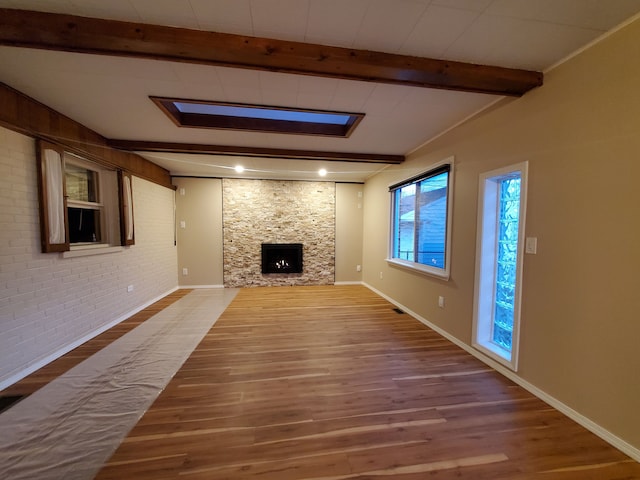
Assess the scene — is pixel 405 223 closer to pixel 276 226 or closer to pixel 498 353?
pixel 498 353

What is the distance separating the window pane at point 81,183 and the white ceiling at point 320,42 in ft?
1.84

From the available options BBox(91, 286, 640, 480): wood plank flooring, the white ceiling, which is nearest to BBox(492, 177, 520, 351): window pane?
BBox(91, 286, 640, 480): wood plank flooring

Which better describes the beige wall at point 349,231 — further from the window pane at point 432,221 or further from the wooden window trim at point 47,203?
the wooden window trim at point 47,203

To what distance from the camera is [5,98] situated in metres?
1.92

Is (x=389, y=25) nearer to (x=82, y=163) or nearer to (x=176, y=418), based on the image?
(x=176, y=418)

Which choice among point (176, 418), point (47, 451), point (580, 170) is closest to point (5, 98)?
point (47, 451)

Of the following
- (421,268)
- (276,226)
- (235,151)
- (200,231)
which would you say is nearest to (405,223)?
(421,268)

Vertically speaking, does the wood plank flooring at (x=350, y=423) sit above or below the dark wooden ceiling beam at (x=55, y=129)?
below

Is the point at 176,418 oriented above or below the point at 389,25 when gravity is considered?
below

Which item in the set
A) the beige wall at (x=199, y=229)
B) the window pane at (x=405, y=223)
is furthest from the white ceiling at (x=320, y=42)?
the beige wall at (x=199, y=229)

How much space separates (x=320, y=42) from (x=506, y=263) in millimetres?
2424

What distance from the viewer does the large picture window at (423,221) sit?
299cm

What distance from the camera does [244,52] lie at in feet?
4.99

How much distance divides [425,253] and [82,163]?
4.49m
